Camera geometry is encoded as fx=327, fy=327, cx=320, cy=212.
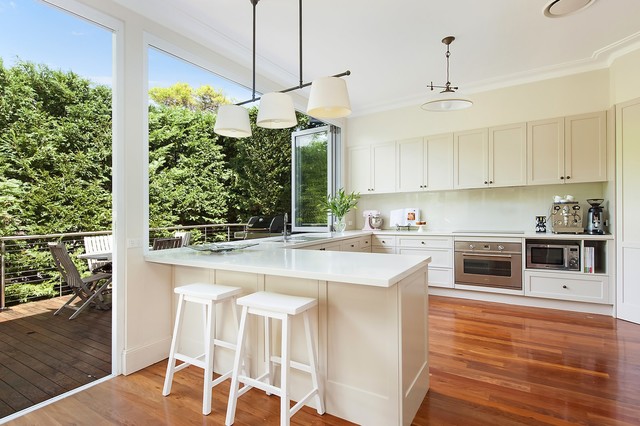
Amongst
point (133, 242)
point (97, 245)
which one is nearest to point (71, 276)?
point (97, 245)

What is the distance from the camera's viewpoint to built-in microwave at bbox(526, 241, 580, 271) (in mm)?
3846

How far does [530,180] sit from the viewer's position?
4246 millimetres

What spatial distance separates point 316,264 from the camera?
206 centimetres

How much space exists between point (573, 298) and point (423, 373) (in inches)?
114

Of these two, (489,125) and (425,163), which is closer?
(489,125)

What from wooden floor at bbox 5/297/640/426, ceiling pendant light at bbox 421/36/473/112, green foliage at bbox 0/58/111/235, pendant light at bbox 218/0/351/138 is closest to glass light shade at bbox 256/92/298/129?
pendant light at bbox 218/0/351/138

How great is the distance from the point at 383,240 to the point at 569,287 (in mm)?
2327

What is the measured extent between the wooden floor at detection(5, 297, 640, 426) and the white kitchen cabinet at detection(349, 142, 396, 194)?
8.85 ft

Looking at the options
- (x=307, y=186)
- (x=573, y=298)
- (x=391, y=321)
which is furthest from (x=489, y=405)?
(x=307, y=186)

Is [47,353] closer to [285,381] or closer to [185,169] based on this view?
[285,381]

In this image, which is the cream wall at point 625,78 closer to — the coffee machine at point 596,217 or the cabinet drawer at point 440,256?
the coffee machine at point 596,217

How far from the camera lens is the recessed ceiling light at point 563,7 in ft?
8.24

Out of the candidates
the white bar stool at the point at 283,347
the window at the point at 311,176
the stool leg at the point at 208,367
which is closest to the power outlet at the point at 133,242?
the stool leg at the point at 208,367

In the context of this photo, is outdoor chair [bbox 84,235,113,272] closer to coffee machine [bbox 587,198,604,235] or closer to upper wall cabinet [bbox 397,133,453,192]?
upper wall cabinet [bbox 397,133,453,192]
